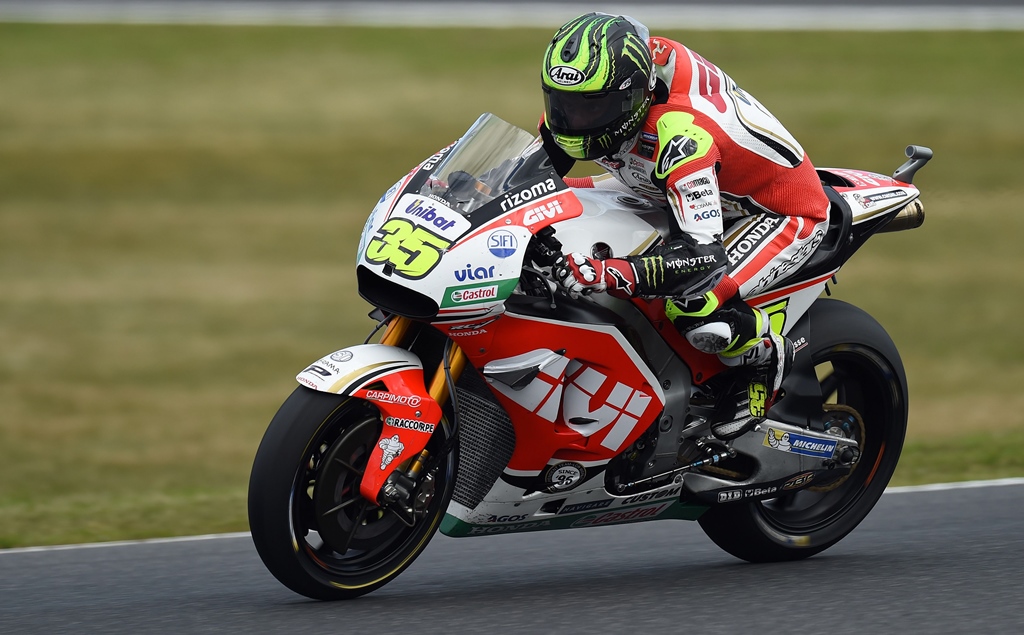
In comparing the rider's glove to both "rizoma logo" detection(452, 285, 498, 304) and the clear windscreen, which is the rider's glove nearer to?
"rizoma logo" detection(452, 285, 498, 304)

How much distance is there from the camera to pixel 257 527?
14.8 ft

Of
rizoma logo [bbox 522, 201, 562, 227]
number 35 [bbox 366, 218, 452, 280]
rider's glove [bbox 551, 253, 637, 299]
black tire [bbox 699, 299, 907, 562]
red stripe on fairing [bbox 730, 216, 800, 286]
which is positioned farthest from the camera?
black tire [bbox 699, 299, 907, 562]

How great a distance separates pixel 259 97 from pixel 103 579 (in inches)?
510

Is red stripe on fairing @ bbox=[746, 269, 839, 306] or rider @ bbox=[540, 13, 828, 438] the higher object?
rider @ bbox=[540, 13, 828, 438]

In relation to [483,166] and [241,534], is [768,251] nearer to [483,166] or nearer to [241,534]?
[483,166]

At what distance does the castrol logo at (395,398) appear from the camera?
4527 millimetres

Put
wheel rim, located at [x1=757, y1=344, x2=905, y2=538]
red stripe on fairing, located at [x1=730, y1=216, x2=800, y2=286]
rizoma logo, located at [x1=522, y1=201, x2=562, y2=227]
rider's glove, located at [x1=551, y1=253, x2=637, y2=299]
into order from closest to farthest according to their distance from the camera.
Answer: rider's glove, located at [x1=551, y1=253, x2=637, y2=299]
rizoma logo, located at [x1=522, y1=201, x2=562, y2=227]
red stripe on fairing, located at [x1=730, y1=216, x2=800, y2=286]
wheel rim, located at [x1=757, y1=344, x2=905, y2=538]

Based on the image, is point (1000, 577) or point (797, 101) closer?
point (1000, 577)

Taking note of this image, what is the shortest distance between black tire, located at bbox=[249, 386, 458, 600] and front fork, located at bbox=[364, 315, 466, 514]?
2.8 inches

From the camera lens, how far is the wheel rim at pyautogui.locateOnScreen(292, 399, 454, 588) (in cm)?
456

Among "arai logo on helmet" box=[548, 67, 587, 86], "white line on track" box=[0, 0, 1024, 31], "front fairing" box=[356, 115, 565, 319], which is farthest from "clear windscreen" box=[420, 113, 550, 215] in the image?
"white line on track" box=[0, 0, 1024, 31]

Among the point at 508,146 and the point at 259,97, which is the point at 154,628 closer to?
the point at 508,146

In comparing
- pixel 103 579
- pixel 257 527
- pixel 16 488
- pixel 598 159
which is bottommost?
pixel 16 488

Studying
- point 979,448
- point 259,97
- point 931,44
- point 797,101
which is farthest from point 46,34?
point 979,448
